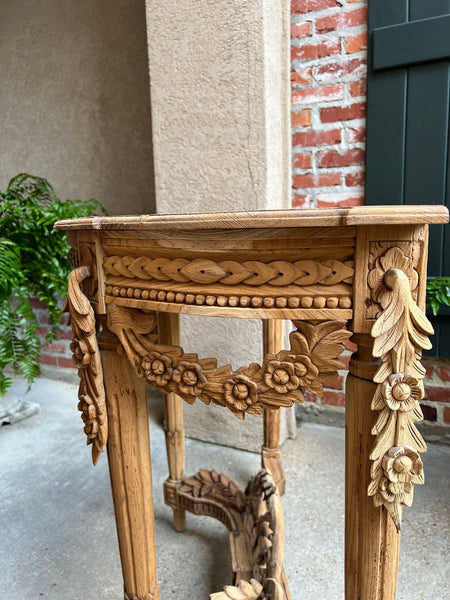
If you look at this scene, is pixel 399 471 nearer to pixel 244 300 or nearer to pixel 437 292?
pixel 244 300

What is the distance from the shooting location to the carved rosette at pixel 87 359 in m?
0.67

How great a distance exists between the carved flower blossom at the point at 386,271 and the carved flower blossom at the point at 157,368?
32cm

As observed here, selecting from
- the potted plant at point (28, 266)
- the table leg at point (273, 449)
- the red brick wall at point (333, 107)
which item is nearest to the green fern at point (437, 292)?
the red brick wall at point (333, 107)

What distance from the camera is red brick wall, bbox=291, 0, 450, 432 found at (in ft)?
4.99

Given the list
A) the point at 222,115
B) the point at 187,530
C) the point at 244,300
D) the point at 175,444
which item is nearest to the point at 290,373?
the point at 244,300

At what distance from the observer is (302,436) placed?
1.71 metres

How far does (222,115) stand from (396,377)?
121cm

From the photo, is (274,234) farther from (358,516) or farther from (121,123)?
(121,123)

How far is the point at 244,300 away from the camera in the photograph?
22.3 inches

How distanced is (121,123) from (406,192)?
133 centimetres

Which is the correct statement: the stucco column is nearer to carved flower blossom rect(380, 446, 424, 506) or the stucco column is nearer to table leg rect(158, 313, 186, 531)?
table leg rect(158, 313, 186, 531)

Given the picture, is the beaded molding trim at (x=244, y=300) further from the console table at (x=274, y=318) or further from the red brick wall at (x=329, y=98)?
the red brick wall at (x=329, y=98)

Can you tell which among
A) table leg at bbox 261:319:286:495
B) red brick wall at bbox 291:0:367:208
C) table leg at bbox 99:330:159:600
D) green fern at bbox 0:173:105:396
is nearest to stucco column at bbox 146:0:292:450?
red brick wall at bbox 291:0:367:208

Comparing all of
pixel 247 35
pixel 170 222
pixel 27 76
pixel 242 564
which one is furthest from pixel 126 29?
pixel 242 564
